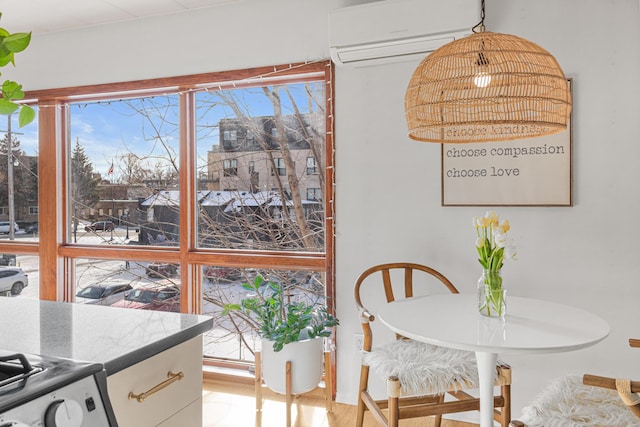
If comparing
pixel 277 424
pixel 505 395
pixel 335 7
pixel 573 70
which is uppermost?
pixel 335 7

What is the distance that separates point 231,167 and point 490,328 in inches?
81.3

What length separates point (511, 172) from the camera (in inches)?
99.2

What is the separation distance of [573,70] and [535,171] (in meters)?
0.55

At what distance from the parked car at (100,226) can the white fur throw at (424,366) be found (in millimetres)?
2343

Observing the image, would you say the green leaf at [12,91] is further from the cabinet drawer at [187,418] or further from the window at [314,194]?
the window at [314,194]

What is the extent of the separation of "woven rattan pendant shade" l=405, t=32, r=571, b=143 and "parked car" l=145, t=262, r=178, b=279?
226 cm

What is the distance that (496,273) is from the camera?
1937 mm

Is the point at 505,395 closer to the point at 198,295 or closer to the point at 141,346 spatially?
the point at 141,346

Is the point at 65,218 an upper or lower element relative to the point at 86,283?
upper

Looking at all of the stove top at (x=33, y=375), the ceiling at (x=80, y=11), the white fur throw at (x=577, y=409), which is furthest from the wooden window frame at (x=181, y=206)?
the stove top at (x=33, y=375)

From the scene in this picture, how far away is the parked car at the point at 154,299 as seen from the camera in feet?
11.1

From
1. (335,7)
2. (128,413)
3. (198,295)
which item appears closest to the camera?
(128,413)

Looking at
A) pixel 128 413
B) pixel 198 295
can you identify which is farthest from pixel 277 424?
pixel 128 413

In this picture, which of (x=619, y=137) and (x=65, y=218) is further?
(x=65, y=218)
